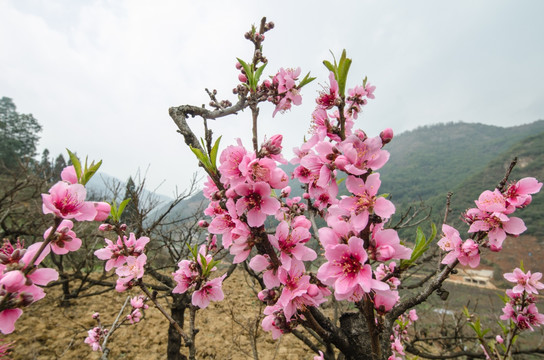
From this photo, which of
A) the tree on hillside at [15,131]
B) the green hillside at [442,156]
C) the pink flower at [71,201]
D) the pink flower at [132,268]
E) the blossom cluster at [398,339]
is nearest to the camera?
the pink flower at [71,201]

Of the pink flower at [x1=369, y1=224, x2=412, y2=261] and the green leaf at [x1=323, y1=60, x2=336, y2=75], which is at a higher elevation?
the green leaf at [x1=323, y1=60, x2=336, y2=75]

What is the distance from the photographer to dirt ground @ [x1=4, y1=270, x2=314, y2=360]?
4.80m

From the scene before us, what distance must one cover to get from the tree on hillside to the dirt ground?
34110 mm

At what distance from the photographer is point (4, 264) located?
87cm

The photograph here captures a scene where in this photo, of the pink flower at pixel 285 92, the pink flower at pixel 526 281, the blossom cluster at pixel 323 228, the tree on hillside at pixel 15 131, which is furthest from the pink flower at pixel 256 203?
the tree on hillside at pixel 15 131

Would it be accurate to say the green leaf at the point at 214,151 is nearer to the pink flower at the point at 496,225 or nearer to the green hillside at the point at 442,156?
the pink flower at the point at 496,225

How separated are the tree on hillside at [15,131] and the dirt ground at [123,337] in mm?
34110

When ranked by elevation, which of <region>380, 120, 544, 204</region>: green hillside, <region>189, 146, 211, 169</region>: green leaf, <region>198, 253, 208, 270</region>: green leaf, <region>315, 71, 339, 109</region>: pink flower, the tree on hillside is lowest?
<region>198, 253, 208, 270</region>: green leaf

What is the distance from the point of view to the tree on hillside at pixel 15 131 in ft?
95.2

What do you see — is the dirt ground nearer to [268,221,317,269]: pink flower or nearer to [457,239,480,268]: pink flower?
[268,221,317,269]: pink flower

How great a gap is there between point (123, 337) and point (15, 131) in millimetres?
44622

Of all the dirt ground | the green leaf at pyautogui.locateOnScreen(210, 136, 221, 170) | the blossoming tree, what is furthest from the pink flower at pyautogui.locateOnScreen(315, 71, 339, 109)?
the dirt ground

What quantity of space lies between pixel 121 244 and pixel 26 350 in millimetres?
5356

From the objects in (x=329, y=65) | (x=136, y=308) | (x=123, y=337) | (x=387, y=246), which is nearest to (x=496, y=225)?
(x=387, y=246)
